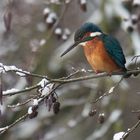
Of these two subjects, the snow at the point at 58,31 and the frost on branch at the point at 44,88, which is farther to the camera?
the snow at the point at 58,31

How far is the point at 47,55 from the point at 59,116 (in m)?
1.01

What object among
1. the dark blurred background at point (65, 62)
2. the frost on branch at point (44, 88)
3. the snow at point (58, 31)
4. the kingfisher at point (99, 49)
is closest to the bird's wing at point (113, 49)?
Result: the kingfisher at point (99, 49)

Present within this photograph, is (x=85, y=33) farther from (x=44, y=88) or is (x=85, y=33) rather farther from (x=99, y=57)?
(x=44, y=88)

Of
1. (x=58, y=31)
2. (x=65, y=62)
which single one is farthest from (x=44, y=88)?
(x=65, y=62)

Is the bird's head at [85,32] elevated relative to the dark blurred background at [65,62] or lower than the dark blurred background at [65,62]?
lower

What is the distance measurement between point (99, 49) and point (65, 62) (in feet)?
6.89

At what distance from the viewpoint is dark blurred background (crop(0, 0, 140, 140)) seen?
4699 mm

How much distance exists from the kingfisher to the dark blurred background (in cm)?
54

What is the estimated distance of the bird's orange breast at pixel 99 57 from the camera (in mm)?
3326

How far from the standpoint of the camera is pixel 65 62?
5484mm

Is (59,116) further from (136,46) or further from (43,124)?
(136,46)

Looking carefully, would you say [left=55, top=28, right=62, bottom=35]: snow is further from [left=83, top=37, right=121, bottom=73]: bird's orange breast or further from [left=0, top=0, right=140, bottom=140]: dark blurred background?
[left=83, top=37, right=121, bottom=73]: bird's orange breast

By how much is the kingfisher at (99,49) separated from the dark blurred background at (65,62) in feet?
1.76

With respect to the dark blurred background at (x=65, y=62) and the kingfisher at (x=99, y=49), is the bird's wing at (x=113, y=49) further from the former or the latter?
the dark blurred background at (x=65, y=62)
